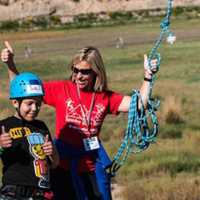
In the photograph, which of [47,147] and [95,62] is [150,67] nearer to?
[95,62]

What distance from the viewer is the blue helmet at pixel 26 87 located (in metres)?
5.40

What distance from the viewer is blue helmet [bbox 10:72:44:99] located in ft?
17.7

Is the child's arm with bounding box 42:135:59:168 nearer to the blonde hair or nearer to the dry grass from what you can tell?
the blonde hair

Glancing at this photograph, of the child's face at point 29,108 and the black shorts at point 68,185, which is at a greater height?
the child's face at point 29,108

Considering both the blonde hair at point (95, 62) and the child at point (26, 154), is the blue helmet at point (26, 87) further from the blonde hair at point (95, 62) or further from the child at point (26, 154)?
the blonde hair at point (95, 62)

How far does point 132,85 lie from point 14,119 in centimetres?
1932

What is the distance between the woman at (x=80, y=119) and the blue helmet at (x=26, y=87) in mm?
521

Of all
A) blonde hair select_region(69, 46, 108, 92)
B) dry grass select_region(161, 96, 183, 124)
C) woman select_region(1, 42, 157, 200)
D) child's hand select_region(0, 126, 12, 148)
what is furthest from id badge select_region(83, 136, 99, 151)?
dry grass select_region(161, 96, 183, 124)

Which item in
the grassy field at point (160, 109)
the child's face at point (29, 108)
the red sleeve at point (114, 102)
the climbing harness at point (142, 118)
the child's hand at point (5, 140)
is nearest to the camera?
the child's hand at point (5, 140)

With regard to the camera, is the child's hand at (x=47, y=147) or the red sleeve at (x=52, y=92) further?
the red sleeve at (x=52, y=92)

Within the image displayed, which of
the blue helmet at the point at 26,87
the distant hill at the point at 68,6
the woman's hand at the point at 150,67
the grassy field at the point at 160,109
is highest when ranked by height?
the blue helmet at the point at 26,87

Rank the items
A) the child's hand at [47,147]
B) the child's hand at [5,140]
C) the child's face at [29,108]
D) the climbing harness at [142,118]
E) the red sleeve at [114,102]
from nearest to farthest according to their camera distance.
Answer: the child's hand at [5,140], the child's hand at [47,147], the child's face at [29,108], the red sleeve at [114,102], the climbing harness at [142,118]

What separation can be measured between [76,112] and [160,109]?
1182 centimetres

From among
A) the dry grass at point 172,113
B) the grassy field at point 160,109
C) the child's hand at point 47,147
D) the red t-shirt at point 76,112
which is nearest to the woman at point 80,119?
the red t-shirt at point 76,112
